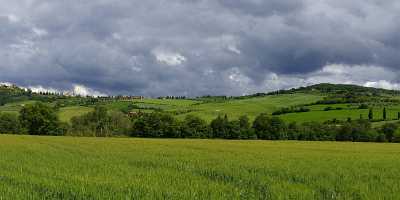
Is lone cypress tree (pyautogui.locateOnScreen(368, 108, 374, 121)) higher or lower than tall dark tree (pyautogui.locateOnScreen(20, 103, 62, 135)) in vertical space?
higher

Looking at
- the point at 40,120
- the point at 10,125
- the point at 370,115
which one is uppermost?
the point at 370,115

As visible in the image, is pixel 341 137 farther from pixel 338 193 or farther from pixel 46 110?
pixel 338 193

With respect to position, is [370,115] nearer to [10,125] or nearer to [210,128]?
[210,128]

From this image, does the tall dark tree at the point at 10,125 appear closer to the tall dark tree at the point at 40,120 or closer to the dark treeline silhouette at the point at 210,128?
the dark treeline silhouette at the point at 210,128

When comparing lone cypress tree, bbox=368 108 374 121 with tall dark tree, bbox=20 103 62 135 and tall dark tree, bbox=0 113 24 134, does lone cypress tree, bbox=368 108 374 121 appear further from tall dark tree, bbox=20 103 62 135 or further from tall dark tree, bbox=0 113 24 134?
tall dark tree, bbox=0 113 24 134

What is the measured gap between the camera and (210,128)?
127062mm

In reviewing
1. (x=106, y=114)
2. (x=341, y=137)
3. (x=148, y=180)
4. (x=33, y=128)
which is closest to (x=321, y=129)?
(x=341, y=137)

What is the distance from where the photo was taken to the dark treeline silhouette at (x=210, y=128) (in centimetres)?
12212

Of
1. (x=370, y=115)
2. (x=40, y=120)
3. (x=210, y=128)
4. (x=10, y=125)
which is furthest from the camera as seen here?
(x=370, y=115)

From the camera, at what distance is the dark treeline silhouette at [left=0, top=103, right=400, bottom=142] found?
122125 mm

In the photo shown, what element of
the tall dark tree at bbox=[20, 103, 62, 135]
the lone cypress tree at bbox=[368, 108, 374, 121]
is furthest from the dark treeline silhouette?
the lone cypress tree at bbox=[368, 108, 374, 121]

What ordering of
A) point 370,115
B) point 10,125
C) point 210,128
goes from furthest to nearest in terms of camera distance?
point 370,115, point 210,128, point 10,125

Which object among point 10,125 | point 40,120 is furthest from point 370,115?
point 10,125

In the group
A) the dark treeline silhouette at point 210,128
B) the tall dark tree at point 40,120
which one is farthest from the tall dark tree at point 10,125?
the tall dark tree at point 40,120
